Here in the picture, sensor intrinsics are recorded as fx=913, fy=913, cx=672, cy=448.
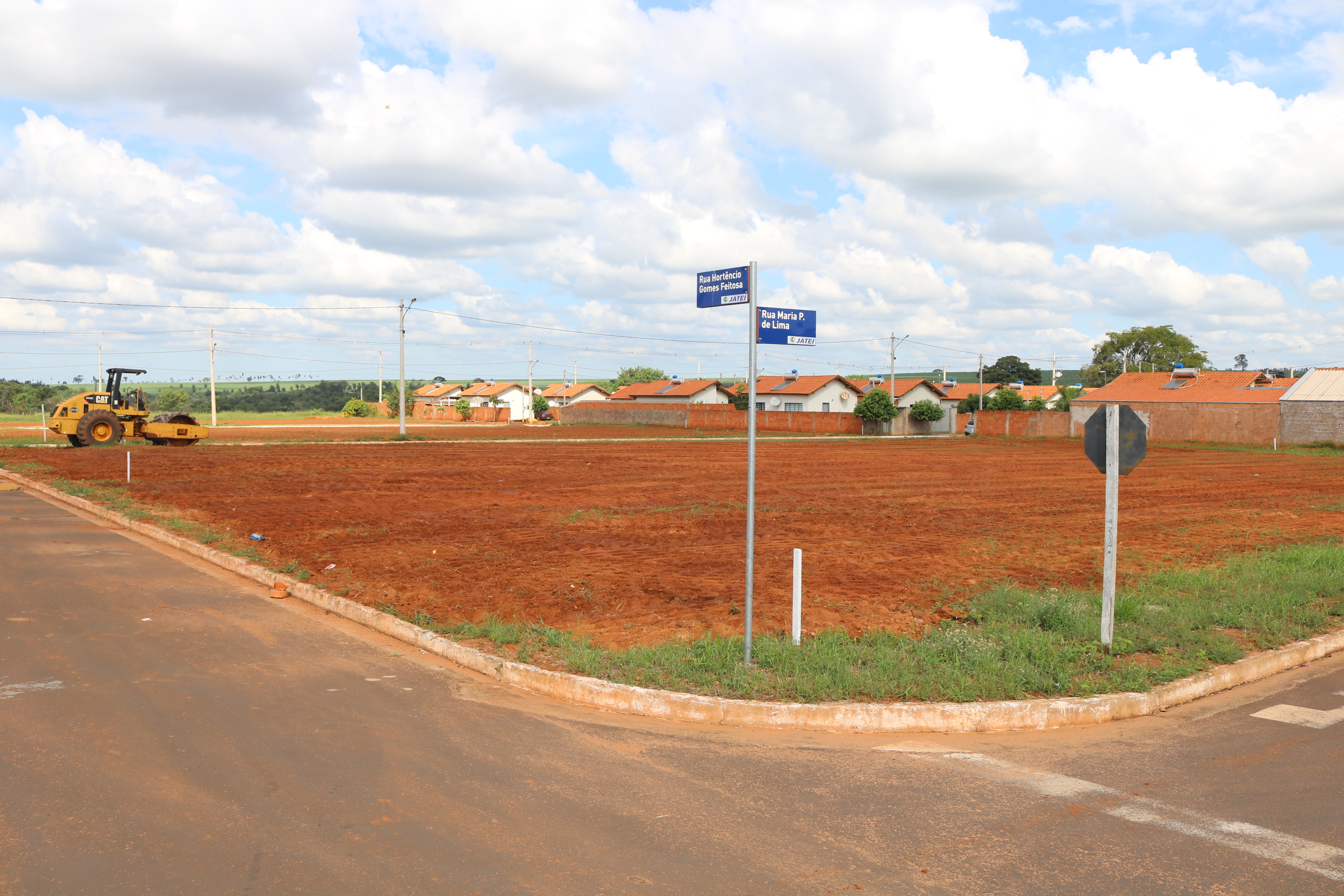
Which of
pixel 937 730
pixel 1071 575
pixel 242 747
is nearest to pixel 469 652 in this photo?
pixel 242 747

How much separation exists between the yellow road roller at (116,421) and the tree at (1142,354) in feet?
322

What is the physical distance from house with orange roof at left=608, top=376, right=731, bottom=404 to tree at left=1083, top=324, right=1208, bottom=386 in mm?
46377

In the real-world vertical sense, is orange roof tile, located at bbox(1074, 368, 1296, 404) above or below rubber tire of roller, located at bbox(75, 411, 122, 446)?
above

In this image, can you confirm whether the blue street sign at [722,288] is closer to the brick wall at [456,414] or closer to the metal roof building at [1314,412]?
the metal roof building at [1314,412]

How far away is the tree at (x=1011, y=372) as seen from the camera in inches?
5723

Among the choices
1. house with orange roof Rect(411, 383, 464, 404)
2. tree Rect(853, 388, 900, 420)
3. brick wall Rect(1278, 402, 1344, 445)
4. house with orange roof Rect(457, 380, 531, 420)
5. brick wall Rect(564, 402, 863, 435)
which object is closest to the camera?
brick wall Rect(1278, 402, 1344, 445)

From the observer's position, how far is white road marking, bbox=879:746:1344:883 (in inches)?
184

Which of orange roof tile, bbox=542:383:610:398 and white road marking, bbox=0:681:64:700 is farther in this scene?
orange roof tile, bbox=542:383:610:398

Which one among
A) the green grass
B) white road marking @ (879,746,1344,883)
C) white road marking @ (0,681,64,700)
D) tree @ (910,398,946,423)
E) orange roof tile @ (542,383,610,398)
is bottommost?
white road marking @ (879,746,1344,883)

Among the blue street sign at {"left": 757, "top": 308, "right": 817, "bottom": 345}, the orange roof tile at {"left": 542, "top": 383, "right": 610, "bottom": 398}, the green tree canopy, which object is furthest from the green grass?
the orange roof tile at {"left": 542, "top": 383, "right": 610, "bottom": 398}

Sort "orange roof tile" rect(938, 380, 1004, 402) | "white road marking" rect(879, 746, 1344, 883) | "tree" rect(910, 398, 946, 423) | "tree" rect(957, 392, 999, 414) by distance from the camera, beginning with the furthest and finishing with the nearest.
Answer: "orange roof tile" rect(938, 380, 1004, 402) → "tree" rect(957, 392, 999, 414) → "tree" rect(910, 398, 946, 423) → "white road marking" rect(879, 746, 1344, 883)

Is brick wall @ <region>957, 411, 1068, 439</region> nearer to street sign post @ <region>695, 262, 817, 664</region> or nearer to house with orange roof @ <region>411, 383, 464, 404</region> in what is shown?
street sign post @ <region>695, 262, 817, 664</region>

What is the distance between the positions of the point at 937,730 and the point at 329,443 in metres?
A: 43.3

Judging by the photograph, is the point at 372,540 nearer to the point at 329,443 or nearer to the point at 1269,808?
the point at 1269,808
